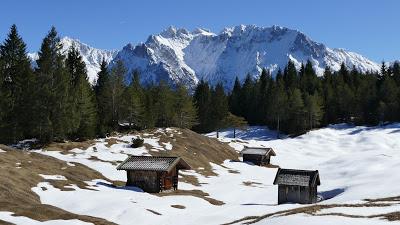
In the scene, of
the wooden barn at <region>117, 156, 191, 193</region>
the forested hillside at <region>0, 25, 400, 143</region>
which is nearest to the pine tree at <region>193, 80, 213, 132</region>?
the forested hillside at <region>0, 25, 400, 143</region>

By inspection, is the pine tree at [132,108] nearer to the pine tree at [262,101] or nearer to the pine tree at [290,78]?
the pine tree at [262,101]

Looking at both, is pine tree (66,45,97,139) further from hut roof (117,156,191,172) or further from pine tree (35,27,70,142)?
hut roof (117,156,191,172)

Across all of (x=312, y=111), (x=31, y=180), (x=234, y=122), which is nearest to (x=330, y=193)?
(x=31, y=180)

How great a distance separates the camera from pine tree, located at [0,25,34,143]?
73.9 meters

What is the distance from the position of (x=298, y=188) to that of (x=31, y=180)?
92.9ft

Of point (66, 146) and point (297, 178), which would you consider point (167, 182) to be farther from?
point (66, 146)

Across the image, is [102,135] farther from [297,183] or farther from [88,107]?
[297,183]

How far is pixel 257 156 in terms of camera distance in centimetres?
8988

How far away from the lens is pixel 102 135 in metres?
87.2

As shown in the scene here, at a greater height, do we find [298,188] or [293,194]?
[298,188]

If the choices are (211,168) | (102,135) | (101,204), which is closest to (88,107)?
(102,135)

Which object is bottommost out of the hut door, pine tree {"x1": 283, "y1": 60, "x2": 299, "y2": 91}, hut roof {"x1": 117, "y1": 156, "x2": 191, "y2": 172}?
the hut door

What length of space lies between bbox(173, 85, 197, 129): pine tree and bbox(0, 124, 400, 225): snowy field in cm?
1560

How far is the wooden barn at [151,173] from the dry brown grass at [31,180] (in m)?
3.74
